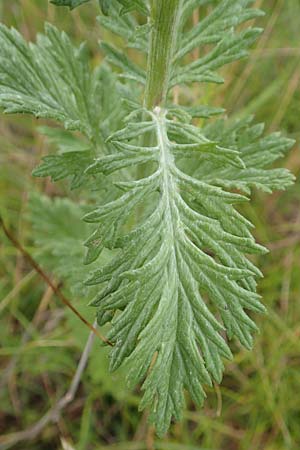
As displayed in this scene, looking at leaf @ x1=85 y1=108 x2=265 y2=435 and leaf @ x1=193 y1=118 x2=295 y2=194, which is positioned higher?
leaf @ x1=193 y1=118 x2=295 y2=194

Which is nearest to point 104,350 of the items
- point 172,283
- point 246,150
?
point 246,150

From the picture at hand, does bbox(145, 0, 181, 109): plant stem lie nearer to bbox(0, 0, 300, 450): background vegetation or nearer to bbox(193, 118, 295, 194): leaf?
bbox(193, 118, 295, 194): leaf

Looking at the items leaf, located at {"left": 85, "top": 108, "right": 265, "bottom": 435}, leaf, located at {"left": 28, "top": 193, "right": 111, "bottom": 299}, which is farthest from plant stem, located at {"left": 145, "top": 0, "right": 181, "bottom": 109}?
leaf, located at {"left": 28, "top": 193, "right": 111, "bottom": 299}

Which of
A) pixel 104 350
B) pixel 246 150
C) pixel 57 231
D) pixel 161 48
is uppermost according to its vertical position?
pixel 161 48

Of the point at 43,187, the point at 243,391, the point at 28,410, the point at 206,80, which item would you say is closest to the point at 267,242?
the point at 243,391

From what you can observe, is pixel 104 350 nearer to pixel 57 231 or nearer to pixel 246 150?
pixel 57 231

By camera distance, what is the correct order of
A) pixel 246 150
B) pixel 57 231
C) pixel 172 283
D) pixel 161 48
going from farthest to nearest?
pixel 57 231, pixel 246 150, pixel 161 48, pixel 172 283

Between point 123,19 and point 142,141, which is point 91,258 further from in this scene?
point 123,19
